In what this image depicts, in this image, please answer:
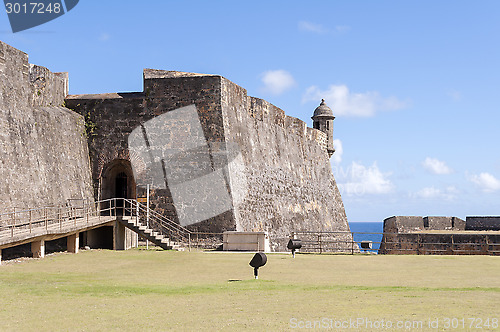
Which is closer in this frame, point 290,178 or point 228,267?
point 228,267

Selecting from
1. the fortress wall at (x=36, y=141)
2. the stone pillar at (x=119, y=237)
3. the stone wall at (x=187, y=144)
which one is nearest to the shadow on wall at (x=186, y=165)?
the stone wall at (x=187, y=144)

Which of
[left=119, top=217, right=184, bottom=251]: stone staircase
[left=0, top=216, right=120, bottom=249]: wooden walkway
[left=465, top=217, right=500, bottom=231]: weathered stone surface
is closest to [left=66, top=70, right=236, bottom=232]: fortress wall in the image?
[left=119, top=217, right=184, bottom=251]: stone staircase

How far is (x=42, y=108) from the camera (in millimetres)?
24531

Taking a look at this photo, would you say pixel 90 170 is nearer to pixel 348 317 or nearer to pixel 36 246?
pixel 36 246

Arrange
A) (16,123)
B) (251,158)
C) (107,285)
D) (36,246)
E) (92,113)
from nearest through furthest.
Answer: (107,285) < (36,246) < (16,123) < (92,113) < (251,158)

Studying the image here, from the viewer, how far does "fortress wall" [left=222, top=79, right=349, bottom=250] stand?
28031 mm

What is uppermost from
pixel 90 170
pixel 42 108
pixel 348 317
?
pixel 42 108

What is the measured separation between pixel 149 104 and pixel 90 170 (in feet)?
13.3

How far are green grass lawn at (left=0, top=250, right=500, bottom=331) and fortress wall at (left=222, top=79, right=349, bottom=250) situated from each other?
10.1 metres

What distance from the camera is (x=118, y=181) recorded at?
28234mm

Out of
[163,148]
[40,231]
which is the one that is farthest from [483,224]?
[40,231]

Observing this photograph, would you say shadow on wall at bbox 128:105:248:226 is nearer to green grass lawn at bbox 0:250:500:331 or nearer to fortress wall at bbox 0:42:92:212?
fortress wall at bbox 0:42:92:212

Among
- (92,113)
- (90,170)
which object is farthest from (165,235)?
(92,113)

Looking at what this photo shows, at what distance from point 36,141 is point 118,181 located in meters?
6.01
